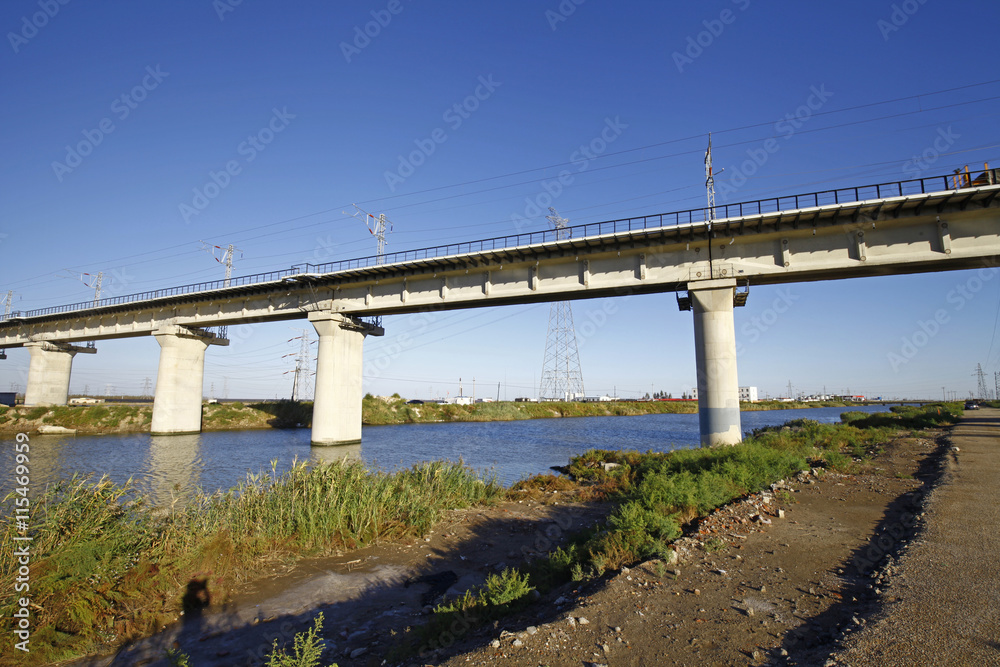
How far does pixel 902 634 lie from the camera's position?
4969 mm

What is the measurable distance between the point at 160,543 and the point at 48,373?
2855 inches

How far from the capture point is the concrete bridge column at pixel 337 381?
38.5m

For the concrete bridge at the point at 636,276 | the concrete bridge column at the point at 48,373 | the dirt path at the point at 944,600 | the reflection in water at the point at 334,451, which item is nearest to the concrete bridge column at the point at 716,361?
the concrete bridge at the point at 636,276

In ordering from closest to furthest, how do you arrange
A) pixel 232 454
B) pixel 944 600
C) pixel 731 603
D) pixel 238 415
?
pixel 944 600 → pixel 731 603 → pixel 232 454 → pixel 238 415

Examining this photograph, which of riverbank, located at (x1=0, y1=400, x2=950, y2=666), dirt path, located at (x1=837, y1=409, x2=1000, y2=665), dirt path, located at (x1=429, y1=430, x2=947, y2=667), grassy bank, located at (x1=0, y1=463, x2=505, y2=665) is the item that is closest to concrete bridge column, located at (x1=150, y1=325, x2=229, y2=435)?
grassy bank, located at (x1=0, y1=463, x2=505, y2=665)

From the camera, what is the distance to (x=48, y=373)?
62.2 metres

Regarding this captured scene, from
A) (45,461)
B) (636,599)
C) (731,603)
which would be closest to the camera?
(731,603)

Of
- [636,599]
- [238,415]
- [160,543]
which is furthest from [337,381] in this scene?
[636,599]

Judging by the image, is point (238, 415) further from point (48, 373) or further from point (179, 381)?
point (48, 373)

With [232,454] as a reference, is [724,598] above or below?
above

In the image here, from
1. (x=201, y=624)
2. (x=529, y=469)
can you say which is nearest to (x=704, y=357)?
(x=529, y=469)

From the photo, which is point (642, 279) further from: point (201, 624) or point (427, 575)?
point (201, 624)

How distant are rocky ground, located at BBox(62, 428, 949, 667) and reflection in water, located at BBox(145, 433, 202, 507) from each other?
4384 mm

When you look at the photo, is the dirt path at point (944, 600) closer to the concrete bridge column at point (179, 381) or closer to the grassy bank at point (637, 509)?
the grassy bank at point (637, 509)
